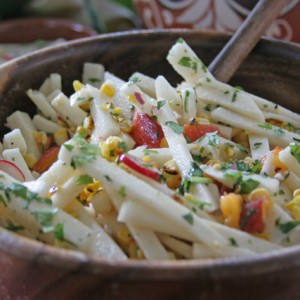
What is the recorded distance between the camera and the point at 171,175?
131cm

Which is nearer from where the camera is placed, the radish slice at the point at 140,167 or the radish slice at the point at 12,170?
the radish slice at the point at 140,167

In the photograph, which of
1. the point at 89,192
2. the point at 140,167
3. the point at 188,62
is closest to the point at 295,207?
the point at 140,167

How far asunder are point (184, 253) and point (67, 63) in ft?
2.92

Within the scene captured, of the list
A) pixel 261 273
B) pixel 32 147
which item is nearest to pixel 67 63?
pixel 32 147

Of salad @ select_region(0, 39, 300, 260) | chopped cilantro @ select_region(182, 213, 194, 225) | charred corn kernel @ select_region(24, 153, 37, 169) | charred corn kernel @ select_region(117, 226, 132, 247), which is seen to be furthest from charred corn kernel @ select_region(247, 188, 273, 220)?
charred corn kernel @ select_region(24, 153, 37, 169)

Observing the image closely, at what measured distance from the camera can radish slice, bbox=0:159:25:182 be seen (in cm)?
143

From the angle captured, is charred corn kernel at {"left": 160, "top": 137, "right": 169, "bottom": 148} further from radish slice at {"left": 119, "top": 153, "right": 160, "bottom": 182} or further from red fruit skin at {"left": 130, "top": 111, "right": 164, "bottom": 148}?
radish slice at {"left": 119, "top": 153, "right": 160, "bottom": 182}

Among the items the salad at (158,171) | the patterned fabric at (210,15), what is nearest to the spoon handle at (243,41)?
the salad at (158,171)

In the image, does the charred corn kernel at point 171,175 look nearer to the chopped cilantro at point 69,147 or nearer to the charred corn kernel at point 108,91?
the chopped cilantro at point 69,147

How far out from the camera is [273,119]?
1.58 m

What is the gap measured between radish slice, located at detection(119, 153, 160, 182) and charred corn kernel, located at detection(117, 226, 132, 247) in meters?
0.12

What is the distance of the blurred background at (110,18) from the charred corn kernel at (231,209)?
1.26m

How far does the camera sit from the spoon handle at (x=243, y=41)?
1.74 meters

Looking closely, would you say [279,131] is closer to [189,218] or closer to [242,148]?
[242,148]
